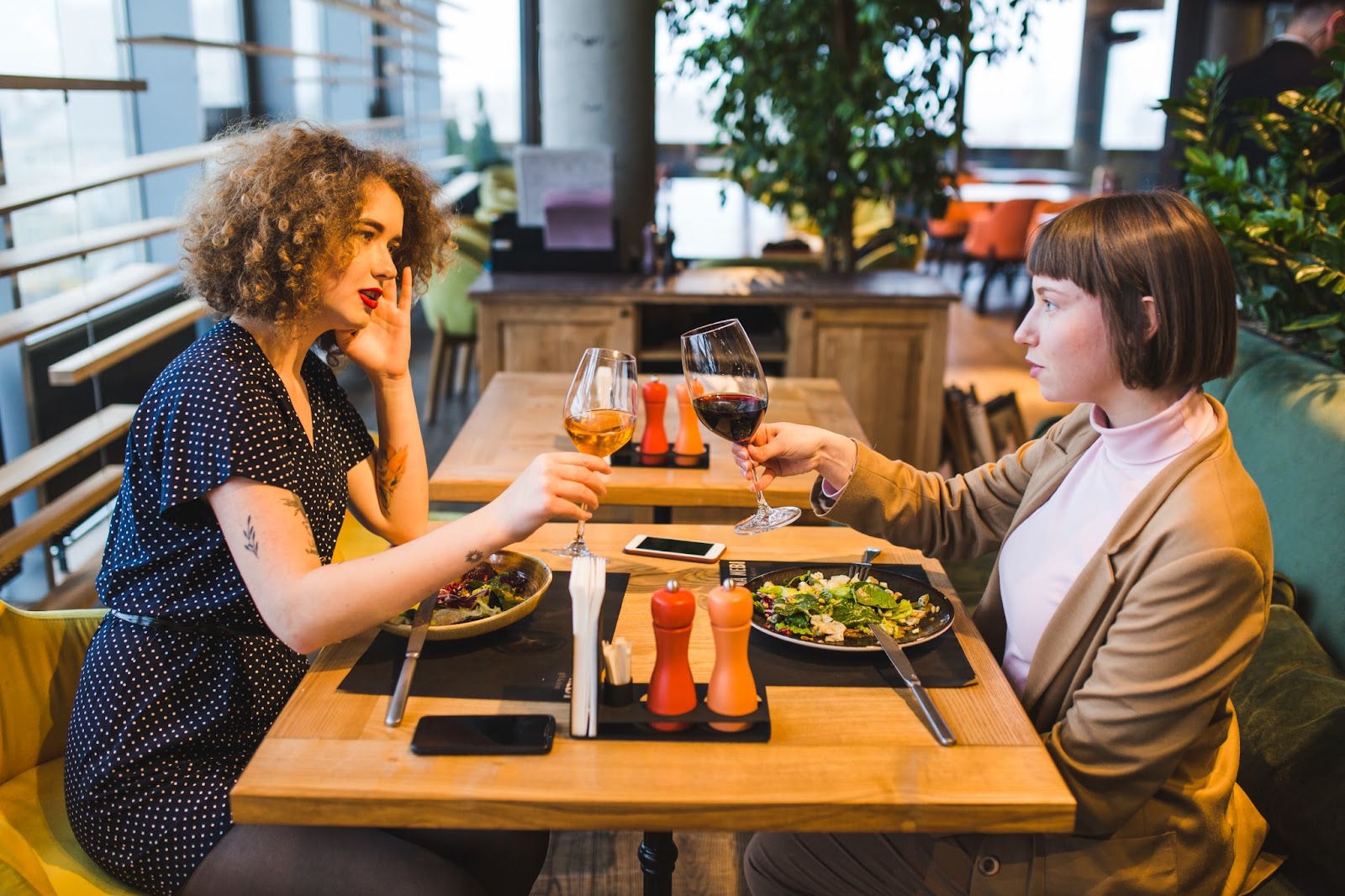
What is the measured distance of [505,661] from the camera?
1.42 metres

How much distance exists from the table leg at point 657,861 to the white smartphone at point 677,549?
0.42 m

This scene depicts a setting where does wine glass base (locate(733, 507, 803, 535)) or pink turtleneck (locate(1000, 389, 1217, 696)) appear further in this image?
wine glass base (locate(733, 507, 803, 535))

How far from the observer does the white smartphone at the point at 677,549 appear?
179cm

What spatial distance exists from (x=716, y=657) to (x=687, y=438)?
3.81 feet

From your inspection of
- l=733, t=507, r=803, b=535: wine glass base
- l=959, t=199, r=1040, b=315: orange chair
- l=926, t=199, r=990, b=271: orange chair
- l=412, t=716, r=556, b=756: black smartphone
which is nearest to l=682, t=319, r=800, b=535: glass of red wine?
l=733, t=507, r=803, b=535: wine glass base

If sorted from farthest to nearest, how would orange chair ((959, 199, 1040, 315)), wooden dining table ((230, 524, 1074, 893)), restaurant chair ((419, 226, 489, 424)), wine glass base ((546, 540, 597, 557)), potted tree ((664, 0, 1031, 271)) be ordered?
orange chair ((959, 199, 1040, 315)) → restaurant chair ((419, 226, 489, 424)) → potted tree ((664, 0, 1031, 271)) → wine glass base ((546, 540, 597, 557)) → wooden dining table ((230, 524, 1074, 893))

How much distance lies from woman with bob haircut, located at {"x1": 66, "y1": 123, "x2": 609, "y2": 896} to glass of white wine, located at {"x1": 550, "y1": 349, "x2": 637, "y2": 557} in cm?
15

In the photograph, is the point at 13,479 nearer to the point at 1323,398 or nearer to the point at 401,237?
the point at 401,237

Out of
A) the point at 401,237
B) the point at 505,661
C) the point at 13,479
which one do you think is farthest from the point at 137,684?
the point at 13,479

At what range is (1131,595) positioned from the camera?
52.9 inches

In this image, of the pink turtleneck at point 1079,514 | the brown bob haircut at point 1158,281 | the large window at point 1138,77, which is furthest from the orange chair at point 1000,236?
the brown bob haircut at point 1158,281

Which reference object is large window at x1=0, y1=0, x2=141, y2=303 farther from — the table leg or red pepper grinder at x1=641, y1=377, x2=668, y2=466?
the table leg

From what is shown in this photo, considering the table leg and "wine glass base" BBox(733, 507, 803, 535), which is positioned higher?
"wine glass base" BBox(733, 507, 803, 535)

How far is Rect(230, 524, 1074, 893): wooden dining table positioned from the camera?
114 centimetres
